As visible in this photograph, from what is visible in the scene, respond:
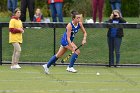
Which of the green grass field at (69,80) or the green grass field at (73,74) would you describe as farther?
the green grass field at (73,74)

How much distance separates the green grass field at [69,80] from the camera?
13.1m

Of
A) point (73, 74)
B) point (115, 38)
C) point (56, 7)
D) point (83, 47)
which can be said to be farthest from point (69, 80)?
point (56, 7)

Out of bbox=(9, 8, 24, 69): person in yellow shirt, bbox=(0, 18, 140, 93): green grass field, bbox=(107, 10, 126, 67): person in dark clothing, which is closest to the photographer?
bbox=(0, 18, 140, 93): green grass field

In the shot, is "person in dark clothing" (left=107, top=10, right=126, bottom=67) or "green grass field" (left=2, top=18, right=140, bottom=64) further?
"green grass field" (left=2, top=18, right=140, bottom=64)

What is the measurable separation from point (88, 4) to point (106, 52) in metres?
21.8

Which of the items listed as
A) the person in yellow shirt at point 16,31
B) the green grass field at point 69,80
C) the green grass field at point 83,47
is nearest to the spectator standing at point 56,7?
the green grass field at point 83,47

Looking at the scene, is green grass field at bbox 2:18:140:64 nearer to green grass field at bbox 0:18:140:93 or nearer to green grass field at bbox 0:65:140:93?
green grass field at bbox 0:18:140:93

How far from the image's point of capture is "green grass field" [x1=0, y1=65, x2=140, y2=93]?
13117 mm

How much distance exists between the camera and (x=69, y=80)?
14891 millimetres

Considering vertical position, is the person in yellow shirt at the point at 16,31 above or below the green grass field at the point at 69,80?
above

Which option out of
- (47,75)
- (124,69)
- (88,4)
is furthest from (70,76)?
(88,4)

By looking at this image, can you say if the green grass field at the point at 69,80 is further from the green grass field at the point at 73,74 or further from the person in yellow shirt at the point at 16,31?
the person in yellow shirt at the point at 16,31

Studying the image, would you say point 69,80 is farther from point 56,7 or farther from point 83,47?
point 56,7

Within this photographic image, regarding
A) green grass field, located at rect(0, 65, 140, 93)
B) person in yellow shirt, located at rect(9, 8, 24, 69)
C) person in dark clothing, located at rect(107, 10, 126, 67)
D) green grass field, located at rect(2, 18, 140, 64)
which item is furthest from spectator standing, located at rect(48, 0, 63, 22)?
person in yellow shirt, located at rect(9, 8, 24, 69)
